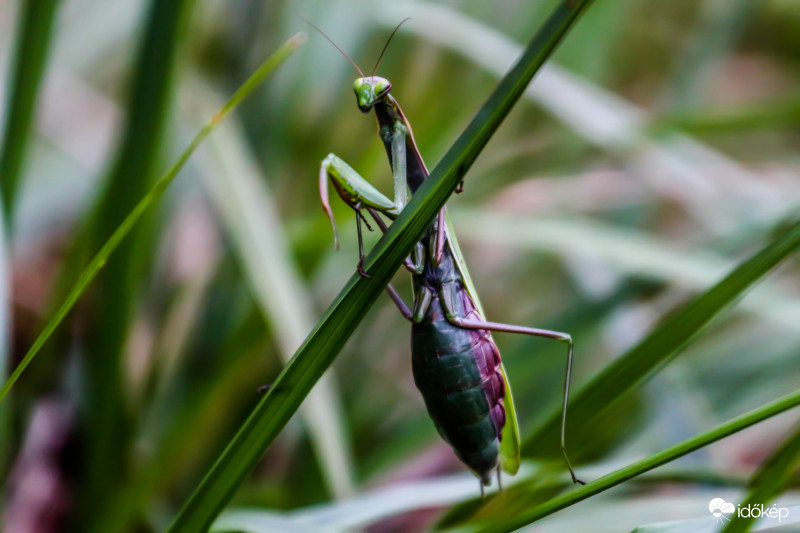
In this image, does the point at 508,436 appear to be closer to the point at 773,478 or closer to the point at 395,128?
the point at 773,478

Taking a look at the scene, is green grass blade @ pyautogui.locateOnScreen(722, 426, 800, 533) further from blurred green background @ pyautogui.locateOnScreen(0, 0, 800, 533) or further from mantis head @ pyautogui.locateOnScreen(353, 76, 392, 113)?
mantis head @ pyautogui.locateOnScreen(353, 76, 392, 113)

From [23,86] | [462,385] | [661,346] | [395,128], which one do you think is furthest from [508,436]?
[23,86]

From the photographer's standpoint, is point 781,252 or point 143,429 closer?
point 781,252

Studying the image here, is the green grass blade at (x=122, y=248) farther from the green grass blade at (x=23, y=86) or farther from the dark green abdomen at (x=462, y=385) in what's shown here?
the dark green abdomen at (x=462, y=385)

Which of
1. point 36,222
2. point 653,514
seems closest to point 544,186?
point 653,514

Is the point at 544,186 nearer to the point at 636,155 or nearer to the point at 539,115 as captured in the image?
the point at 636,155
